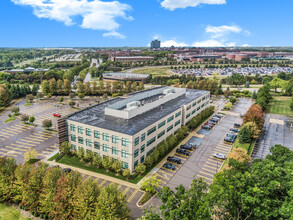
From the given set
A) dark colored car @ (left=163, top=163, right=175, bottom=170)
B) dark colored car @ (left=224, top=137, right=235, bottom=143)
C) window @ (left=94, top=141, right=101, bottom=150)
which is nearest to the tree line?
window @ (left=94, top=141, right=101, bottom=150)

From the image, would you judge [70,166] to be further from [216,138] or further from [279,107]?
[279,107]

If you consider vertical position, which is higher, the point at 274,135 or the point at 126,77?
the point at 126,77

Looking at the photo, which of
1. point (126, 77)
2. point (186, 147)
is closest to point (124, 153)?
point (186, 147)

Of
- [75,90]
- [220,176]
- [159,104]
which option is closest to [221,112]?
[159,104]

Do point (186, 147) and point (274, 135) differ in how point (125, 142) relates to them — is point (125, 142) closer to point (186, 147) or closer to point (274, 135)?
point (186, 147)

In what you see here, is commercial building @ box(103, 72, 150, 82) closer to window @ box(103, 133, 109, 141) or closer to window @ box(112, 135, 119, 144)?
window @ box(103, 133, 109, 141)

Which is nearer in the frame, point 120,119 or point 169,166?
point 169,166
